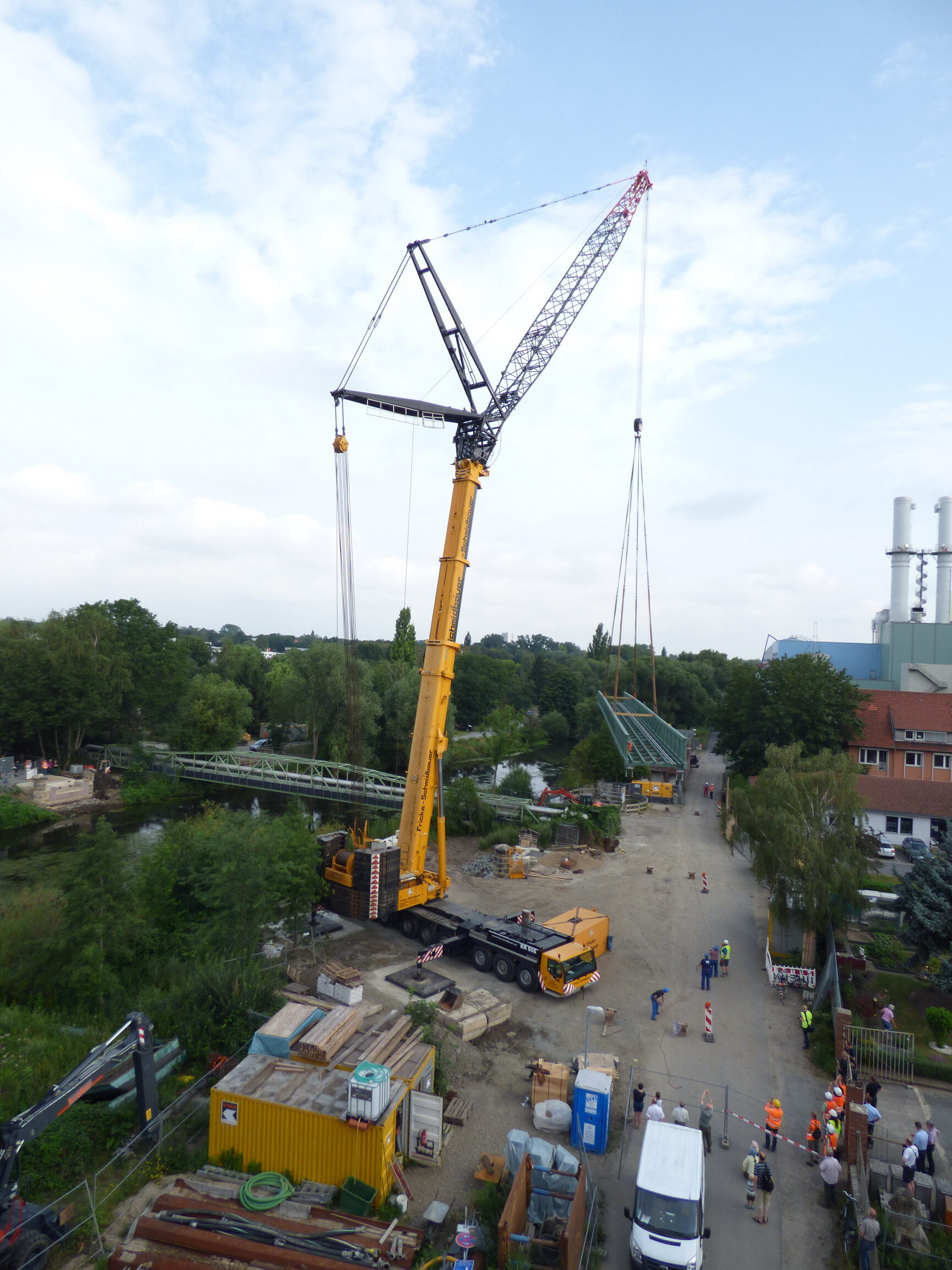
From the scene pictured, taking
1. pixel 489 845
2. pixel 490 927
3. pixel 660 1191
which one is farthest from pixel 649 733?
pixel 660 1191

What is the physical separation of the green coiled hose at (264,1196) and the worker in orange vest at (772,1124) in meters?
7.36

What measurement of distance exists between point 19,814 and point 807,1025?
38126 millimetres

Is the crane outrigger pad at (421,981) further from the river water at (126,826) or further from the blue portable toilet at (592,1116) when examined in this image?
the river water at (126,826)

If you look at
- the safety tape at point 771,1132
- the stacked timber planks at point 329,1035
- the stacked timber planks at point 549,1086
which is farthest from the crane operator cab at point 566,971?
the stacked timber planks at point 329,1035

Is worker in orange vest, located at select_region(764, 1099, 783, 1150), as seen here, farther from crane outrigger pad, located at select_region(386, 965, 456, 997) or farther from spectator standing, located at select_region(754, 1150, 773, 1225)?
crane outrigger pad, located at select_region(386, 965, 456, 997)

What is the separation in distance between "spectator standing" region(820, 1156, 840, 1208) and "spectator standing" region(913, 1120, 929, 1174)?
1.38 meters

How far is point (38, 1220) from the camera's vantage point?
8867 millimetres

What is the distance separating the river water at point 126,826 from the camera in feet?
90.2

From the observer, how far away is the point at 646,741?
45719 millimetres

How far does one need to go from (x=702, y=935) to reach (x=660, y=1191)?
41.8ft

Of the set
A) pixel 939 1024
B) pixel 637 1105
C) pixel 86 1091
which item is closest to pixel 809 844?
pixel 939 1024

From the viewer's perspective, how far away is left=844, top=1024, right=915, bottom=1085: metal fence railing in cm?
1353

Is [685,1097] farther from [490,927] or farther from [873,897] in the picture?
[873,897]

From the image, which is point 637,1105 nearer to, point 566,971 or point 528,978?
point 566,971
